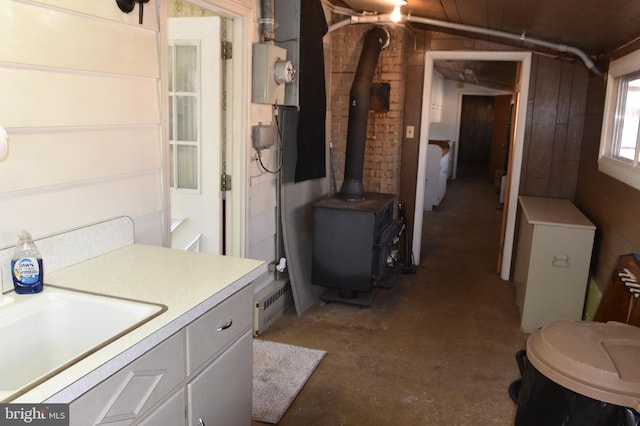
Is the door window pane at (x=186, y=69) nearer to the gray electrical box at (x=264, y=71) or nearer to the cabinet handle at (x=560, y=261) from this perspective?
the gray electrical box at (x=264, y=71)

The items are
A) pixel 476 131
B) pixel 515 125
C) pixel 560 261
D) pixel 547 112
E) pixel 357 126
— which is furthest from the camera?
pixel 476 131

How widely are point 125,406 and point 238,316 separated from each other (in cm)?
57

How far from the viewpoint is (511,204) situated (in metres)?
4.68

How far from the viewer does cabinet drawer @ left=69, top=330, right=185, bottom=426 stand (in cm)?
114

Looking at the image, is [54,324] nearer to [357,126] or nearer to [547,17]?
[357,126]

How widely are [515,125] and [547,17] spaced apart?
1584mm

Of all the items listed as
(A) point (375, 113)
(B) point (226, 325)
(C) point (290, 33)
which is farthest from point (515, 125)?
(B) point (226, 325)

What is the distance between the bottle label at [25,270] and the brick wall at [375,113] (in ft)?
10.8

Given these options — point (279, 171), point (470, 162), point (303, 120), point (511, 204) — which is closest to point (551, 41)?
point (511, 204)

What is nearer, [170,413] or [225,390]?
[170,413]

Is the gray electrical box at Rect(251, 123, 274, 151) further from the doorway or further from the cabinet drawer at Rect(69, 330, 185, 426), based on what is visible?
the doorway

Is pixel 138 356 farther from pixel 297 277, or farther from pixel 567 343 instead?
pixel 297 277

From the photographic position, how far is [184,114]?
3.21 meters

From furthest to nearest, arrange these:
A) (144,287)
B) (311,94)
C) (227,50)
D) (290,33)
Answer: (311,94)
(290,33)
(227,50)
(144,287)
